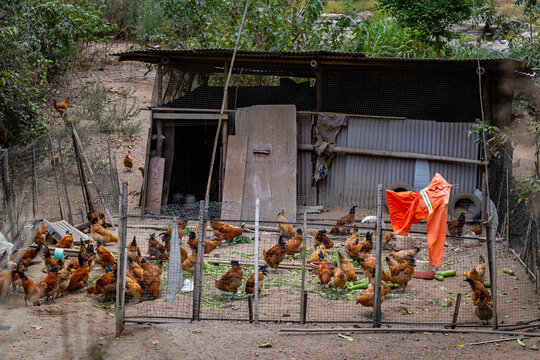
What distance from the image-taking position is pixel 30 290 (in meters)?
8.48

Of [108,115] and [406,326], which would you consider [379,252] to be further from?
[108,115]

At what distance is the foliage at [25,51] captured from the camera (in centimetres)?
1362

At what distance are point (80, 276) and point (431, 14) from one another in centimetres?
1711

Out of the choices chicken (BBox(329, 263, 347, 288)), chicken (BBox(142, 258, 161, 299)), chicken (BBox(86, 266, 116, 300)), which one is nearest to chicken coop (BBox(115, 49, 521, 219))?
chicken (BBox(329, 263, 347, 288))

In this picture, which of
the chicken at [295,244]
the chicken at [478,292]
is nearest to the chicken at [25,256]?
the chicken at [295,244]

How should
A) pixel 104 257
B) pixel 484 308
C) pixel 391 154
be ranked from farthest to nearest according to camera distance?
1. pixel 391 154
2. pixel 104 257
3. pixel 484 308

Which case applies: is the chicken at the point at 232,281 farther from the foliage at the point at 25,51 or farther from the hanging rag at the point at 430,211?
the foliage at the point at 25,51

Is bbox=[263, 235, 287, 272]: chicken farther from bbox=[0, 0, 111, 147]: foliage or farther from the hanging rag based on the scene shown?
bbox=[0, 0, 111, 147]: foliage

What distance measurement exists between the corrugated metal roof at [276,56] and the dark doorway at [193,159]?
2813 mm

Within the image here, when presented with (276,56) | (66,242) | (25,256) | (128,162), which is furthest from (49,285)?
(128,162)

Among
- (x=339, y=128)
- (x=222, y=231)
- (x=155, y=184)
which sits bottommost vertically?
(x=222, y=231)

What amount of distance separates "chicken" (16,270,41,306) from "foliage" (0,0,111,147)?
5665 millimetres

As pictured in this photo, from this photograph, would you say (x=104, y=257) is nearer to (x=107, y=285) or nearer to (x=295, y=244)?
(x=107, y=285)

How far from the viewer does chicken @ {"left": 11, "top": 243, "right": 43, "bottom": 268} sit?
974 centimetres
